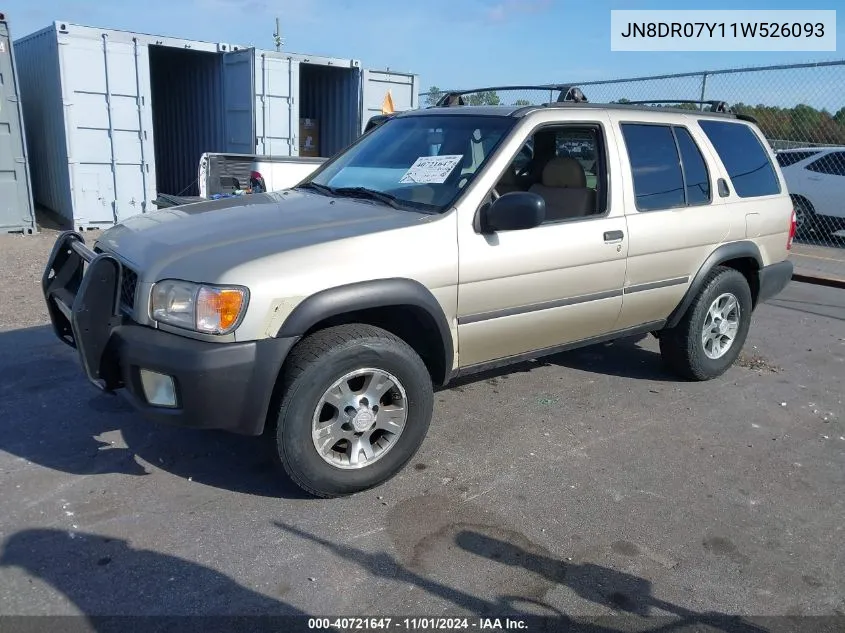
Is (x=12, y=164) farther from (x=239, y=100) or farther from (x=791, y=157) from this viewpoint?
(x=791, y=157)

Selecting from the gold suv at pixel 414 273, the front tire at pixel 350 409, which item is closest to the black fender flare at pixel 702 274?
the gold suv at pixel 414 273

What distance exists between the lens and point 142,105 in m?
10.5

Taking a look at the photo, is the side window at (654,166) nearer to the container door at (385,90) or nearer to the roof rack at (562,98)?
the roof rack at (562,98)

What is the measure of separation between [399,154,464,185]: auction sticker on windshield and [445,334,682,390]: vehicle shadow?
1563 mm

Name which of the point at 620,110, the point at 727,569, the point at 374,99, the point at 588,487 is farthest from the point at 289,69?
the point at 727,569

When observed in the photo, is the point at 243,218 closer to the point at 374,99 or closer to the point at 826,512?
the point at 826,512

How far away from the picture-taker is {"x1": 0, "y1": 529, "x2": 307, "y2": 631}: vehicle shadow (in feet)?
8.27

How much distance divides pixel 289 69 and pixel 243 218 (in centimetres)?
880

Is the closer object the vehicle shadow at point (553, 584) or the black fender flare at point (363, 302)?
the vehicle shadow at point (553, 584)

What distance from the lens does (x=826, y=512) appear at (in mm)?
3377

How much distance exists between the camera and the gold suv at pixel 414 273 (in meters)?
2.95

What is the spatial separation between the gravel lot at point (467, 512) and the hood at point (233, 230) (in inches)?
43.9

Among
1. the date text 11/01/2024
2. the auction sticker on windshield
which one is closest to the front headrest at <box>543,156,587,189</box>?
the auction sticker on windshield

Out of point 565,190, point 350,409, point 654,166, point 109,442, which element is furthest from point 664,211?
point 109,442
